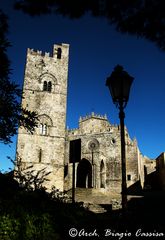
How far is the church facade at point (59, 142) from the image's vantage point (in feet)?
97.5

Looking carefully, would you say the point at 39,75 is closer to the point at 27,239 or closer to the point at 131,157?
the point at 131,157

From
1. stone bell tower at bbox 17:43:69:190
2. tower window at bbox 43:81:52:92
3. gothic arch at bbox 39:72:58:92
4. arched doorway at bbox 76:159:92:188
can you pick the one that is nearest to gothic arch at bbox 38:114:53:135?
stone bell tower at bbox 17:43:69:190

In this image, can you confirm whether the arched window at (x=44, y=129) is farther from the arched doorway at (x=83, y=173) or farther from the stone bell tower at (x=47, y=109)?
the arched doorway at (x=83, y=173)

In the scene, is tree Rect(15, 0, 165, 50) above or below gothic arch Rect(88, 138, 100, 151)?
below

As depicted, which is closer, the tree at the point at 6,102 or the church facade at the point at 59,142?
the tree at the point at 6,102

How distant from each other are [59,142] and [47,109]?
166 inches

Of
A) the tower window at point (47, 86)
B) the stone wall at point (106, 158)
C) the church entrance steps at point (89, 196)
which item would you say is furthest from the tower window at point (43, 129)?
the stone wall at point (106, 158)

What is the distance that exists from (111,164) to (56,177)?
11468 mm

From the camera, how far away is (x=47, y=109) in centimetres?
3189

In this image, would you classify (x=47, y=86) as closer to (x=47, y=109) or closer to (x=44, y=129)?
(x=47, y=109)

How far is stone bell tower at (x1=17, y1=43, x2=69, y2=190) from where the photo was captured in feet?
96.7

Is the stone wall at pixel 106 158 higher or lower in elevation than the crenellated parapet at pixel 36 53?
lower

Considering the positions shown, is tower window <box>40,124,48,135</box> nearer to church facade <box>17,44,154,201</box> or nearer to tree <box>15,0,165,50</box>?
church facade <box>17,44,154,201</box>

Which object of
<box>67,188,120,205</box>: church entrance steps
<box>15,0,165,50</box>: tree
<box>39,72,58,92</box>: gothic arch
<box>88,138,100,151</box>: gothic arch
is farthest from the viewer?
<box>88,138,100,151</box>: gothic arch
